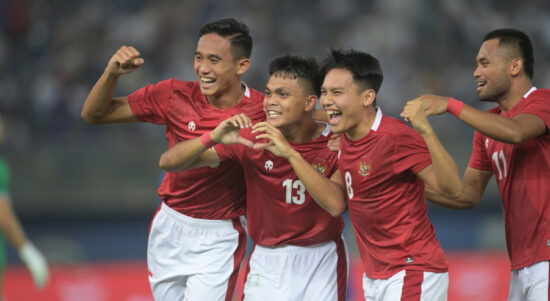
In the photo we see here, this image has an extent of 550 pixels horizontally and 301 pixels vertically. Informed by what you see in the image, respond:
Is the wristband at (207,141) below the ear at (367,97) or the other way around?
below

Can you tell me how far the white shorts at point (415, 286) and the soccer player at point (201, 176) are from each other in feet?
4.10

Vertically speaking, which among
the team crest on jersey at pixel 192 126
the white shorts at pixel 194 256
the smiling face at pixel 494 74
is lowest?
the white shorts at pixel 194 256

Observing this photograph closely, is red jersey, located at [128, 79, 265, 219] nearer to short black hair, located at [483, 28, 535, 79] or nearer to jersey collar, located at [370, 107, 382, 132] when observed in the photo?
jersey collar, located at [370, 107, 382, 132]

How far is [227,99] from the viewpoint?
469cm

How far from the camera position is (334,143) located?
4.32 metres

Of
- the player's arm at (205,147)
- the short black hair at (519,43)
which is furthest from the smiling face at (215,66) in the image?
the short black hair at (519,43)

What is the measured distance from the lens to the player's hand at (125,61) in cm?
443

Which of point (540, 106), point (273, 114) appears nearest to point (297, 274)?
point (273, 114)

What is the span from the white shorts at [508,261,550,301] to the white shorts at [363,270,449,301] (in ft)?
1.76

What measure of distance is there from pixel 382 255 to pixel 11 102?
7.64 m

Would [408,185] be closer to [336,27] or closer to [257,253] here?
[257,253]

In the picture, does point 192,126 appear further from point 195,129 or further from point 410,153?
point 410,153

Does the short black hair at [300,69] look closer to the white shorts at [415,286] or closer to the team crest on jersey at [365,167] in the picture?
the team crest on jersey at [365,167]

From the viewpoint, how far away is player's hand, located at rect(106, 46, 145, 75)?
14.5 feet
